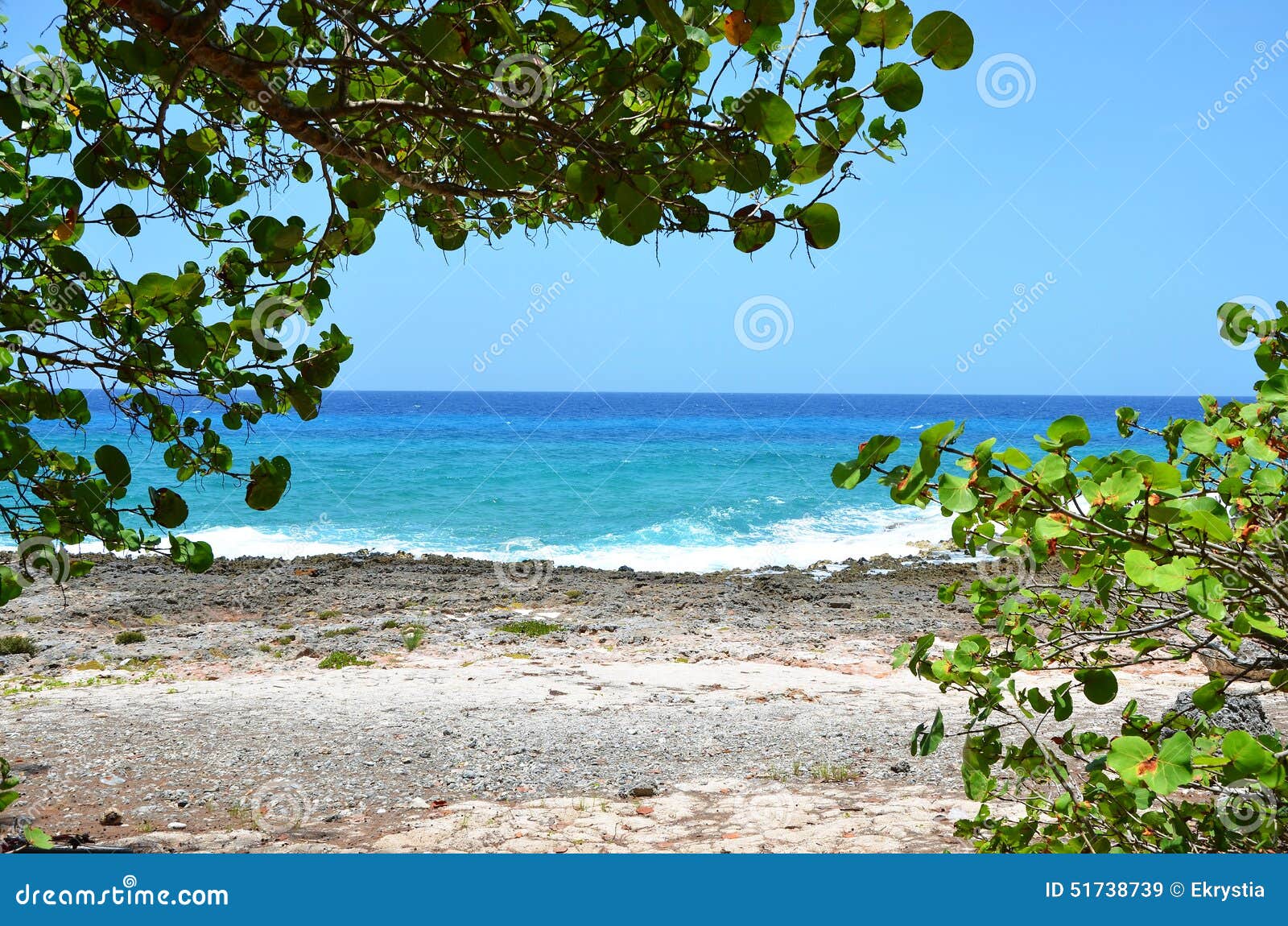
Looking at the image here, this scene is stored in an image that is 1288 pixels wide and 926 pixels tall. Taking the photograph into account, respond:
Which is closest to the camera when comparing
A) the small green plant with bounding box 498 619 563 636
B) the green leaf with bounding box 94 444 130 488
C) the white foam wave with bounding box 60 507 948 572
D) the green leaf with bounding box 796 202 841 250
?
the green leaf with bounding box 796 202 841 250

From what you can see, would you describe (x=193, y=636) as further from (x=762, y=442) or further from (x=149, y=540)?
(x=762, y=442)

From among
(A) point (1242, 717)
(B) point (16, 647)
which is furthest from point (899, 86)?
(B) point (16, 647)

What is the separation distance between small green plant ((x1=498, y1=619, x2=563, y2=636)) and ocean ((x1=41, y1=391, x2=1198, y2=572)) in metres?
4.60

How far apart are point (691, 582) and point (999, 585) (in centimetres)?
1399

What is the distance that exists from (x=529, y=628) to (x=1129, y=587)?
9.24 meters

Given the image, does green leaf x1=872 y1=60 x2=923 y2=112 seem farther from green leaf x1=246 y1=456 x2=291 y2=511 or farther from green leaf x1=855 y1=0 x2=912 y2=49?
green leaf x1=246 y1=456 x2=291 y2=511

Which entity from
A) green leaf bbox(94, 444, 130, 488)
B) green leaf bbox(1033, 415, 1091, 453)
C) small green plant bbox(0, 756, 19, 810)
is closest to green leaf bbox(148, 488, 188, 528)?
green leaf bbox(94, 444, 130, 488)

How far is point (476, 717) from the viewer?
23.9ft

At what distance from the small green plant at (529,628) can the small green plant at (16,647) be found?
5.28 metres

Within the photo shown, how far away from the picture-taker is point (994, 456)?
1.94 meters

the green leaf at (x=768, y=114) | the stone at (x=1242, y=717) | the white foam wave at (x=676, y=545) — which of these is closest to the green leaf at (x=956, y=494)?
the green leaf at (x=768, y=114)

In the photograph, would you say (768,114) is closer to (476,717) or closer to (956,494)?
(956,494)

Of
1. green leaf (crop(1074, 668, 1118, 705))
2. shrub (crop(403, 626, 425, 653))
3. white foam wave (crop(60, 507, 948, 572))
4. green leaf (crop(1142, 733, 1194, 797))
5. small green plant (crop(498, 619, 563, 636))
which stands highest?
white foam wave (crop(60, 507, 948, 572))

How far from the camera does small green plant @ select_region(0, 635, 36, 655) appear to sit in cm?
981
